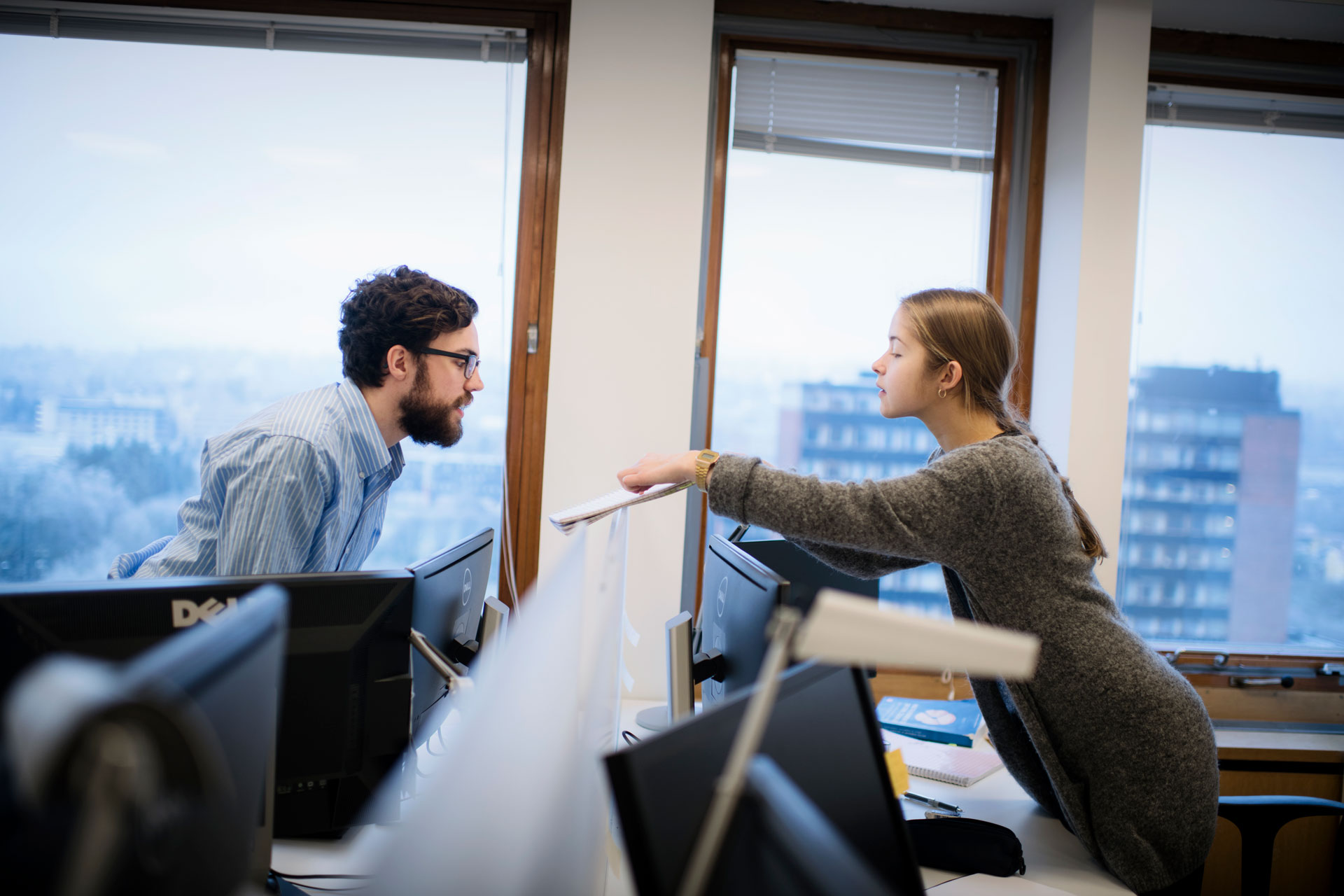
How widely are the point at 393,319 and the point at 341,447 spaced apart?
1.26ft

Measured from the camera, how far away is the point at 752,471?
1249 millimetres

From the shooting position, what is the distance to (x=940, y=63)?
2486 millimetres

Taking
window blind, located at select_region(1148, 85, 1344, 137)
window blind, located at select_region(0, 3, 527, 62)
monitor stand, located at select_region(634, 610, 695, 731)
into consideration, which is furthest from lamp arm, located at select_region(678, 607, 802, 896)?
window blind, located at select_region(1148, 85, 1344, 137)

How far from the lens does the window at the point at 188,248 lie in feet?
7.57

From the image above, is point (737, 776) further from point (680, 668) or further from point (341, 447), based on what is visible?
point (341, 447)

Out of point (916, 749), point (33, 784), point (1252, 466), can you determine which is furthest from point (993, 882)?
point (1252, 466)

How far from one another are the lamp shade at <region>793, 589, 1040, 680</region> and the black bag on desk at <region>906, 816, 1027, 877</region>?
83 centimetres

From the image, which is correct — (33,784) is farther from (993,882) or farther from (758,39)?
(758,39)

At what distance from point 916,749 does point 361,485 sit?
1336 mm

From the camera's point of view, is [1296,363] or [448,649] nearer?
[448,649]

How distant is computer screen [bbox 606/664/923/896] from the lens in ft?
1.77

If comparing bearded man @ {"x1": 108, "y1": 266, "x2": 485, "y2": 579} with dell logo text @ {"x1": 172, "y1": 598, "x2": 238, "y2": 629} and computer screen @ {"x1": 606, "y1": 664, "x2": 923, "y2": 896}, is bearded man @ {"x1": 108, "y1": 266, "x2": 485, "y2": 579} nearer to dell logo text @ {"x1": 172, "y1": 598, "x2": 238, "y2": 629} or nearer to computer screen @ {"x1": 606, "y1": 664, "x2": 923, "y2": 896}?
dell logo text @ {"x1": 172, "y1": 598, "x2": 238, "y2": 629}

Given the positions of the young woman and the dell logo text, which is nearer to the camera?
the dell logo text

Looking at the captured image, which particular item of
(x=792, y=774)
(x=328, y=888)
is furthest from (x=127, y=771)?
(x=328, y=888)
